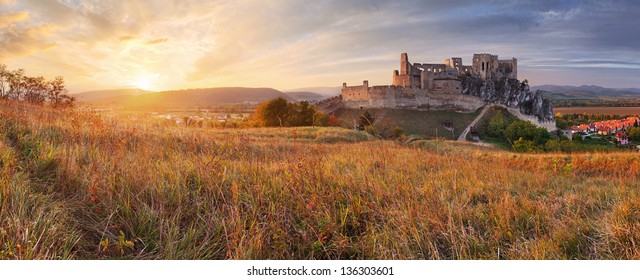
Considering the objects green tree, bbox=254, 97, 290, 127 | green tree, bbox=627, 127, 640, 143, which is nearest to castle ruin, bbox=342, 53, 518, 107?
green tree, bbox=254, 97, 290, 127

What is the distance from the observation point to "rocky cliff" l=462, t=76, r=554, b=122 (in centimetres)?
6669

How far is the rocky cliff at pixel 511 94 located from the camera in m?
66.7

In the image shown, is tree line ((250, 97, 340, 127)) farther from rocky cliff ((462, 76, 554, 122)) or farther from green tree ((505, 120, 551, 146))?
rocky cliff ((462, 76, 554, 122))

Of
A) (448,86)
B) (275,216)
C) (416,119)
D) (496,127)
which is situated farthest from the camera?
(448,86)

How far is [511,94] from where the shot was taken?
228 ft

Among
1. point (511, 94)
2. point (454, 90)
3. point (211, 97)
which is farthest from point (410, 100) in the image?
point (211, 97)

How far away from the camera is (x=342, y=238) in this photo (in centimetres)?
260

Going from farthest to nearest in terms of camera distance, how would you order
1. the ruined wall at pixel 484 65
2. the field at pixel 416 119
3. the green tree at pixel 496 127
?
1. the ruined wall at pixel 484 65
2. the green tree at pixel 496 127
3. the field at pixel 416 119

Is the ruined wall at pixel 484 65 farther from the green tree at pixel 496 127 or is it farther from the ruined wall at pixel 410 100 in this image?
the green tree at pixel 496 127

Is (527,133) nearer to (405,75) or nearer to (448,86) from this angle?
(448,86)

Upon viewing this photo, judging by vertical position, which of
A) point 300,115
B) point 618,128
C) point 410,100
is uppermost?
point 410,100

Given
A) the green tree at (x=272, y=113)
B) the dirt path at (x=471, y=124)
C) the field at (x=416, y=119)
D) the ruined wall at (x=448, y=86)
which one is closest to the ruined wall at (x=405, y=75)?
the ruined wall at (x=448, y=86)
